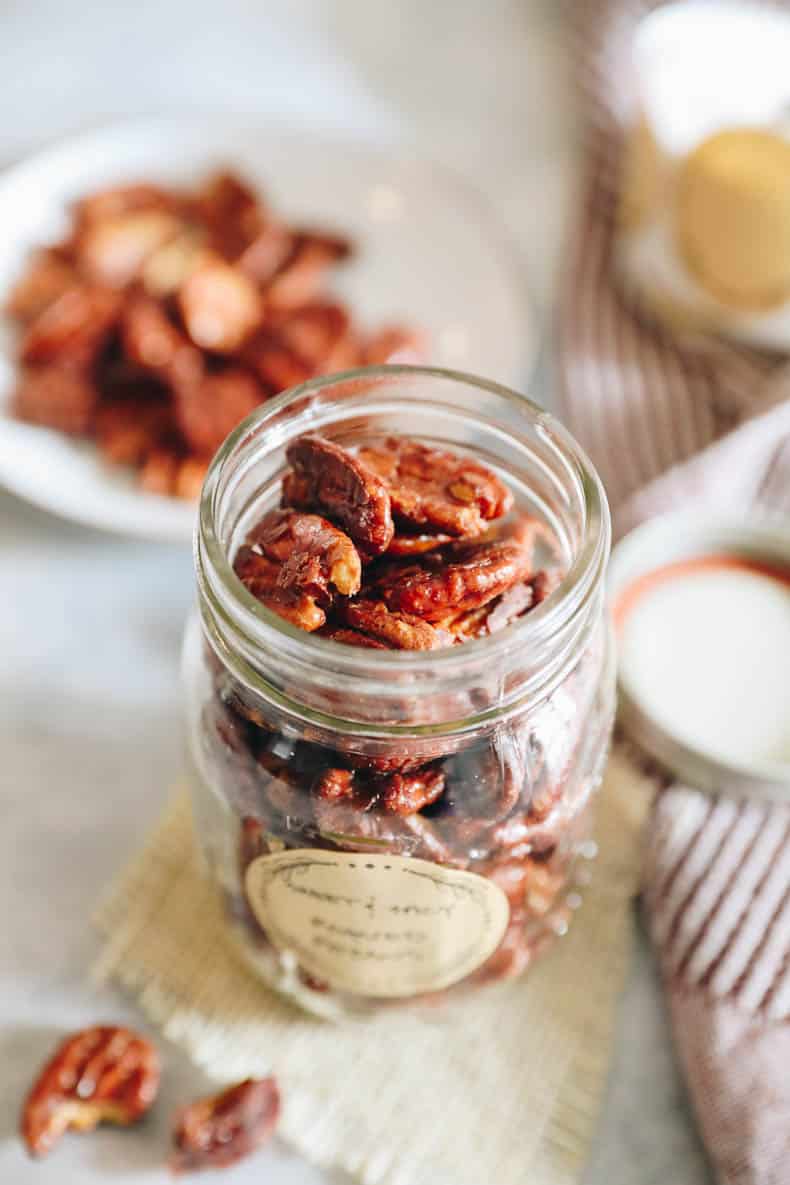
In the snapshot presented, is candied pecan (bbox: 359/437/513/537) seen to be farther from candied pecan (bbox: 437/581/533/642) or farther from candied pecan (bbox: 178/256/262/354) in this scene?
candied pecan (bbox: 178/256/262/354)

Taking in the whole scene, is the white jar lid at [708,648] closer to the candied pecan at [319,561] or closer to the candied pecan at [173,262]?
the candied pecan at [319,561]

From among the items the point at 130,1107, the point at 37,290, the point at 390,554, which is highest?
the point at 390,554

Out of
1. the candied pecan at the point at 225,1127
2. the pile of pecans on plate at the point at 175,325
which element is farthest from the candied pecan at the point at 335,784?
the pile of pecans on plate at the point at 175,325

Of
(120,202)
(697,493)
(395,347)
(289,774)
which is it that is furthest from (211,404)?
(289,774)

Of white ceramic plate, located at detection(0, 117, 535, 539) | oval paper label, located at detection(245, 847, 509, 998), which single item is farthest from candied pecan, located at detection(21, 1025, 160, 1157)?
white ceramic plate, located at detection(0, 117, 535, 539)

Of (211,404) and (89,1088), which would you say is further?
(211,404)

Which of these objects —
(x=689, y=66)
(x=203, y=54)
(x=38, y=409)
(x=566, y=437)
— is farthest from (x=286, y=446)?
(x=203, y=54)

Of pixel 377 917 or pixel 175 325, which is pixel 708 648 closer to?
pixel 377 917
